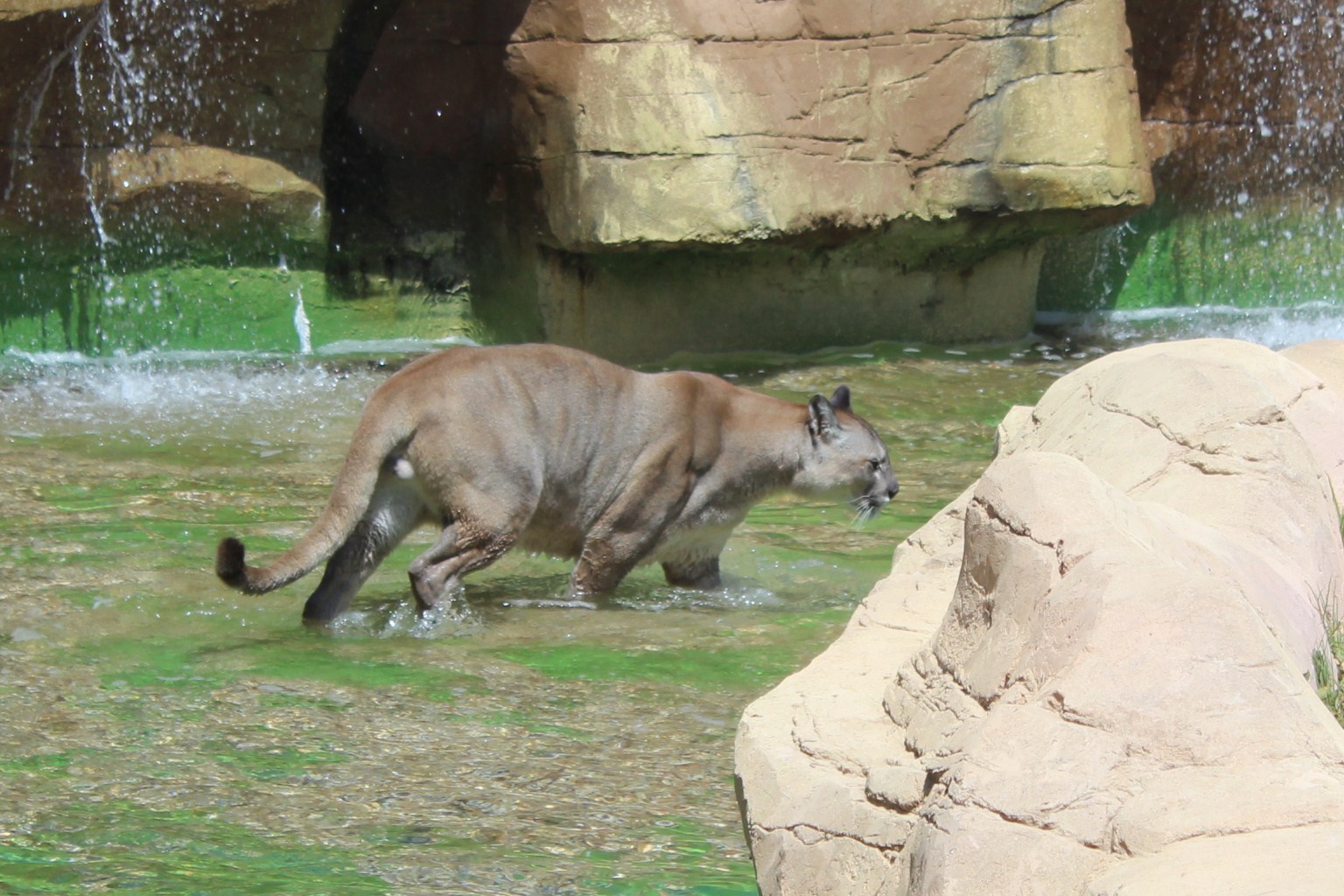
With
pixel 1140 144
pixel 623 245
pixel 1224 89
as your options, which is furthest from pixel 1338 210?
pixel 623 245

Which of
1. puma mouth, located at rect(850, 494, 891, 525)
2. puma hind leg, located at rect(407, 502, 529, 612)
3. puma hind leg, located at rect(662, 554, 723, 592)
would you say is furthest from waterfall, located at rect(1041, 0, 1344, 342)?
puma hind leg, located at rect(407, 502, 529, 612)

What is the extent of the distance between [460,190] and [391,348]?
1.33 metres

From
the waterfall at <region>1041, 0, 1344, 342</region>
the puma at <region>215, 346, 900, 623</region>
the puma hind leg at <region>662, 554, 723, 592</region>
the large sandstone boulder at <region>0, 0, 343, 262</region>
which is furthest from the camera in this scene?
the waterfall at <region>1041, 0, 1344, 342</region>

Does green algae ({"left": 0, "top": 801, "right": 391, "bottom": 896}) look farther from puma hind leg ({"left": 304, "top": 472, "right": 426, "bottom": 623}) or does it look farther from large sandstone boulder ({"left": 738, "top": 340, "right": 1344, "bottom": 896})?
puma hind leg ({"left": 304, "top": 472, "right": 426, "bottom": 623})

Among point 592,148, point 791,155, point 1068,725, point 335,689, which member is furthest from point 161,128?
point 1068,725

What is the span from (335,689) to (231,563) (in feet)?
1.80

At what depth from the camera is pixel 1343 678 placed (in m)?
4.32

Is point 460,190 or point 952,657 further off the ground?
point 460,190

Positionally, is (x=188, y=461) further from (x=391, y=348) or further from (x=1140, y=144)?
(x=1140, y=144)

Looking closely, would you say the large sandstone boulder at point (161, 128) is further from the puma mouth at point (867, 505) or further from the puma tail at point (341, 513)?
the puma tail at point (341, 513)

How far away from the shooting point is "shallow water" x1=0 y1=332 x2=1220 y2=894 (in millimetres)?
4289

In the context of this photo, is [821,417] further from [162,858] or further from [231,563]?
[162,858]

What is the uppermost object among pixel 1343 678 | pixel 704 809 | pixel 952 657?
pixel 952 657

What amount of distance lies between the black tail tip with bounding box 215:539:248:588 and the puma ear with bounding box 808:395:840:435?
106 inches
